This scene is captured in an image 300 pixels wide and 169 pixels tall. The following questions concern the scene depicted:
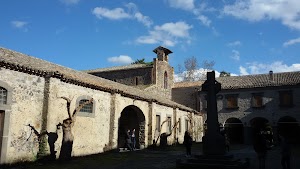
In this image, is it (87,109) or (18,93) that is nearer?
(18,93)

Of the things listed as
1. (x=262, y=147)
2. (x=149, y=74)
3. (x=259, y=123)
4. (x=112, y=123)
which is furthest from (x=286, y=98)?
(x=262, y=147)

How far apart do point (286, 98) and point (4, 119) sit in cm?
2724

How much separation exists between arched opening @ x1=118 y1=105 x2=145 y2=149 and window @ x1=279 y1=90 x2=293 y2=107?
16.8 meters

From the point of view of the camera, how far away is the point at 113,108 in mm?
17453

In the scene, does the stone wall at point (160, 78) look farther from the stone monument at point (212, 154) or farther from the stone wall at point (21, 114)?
the stone monument at point (212, 154)

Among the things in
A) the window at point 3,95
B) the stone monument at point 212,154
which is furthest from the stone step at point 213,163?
the window at point 3,95

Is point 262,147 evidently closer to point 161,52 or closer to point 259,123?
point 161,52

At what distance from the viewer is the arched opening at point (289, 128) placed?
2986cm

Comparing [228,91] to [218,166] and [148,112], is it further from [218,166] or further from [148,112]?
[218,166]

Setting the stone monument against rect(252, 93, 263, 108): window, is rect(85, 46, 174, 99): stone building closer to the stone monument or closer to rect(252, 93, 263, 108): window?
rect(252, 93, 263, 108): window

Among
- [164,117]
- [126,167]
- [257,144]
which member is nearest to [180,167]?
[126,167]

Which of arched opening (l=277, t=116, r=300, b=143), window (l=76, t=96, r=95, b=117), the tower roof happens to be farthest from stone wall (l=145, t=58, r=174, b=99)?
window (l=76, t=96, r=95, b=117)

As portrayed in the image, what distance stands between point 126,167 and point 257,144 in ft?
16.4

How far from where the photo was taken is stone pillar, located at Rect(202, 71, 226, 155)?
10695 millimetres
